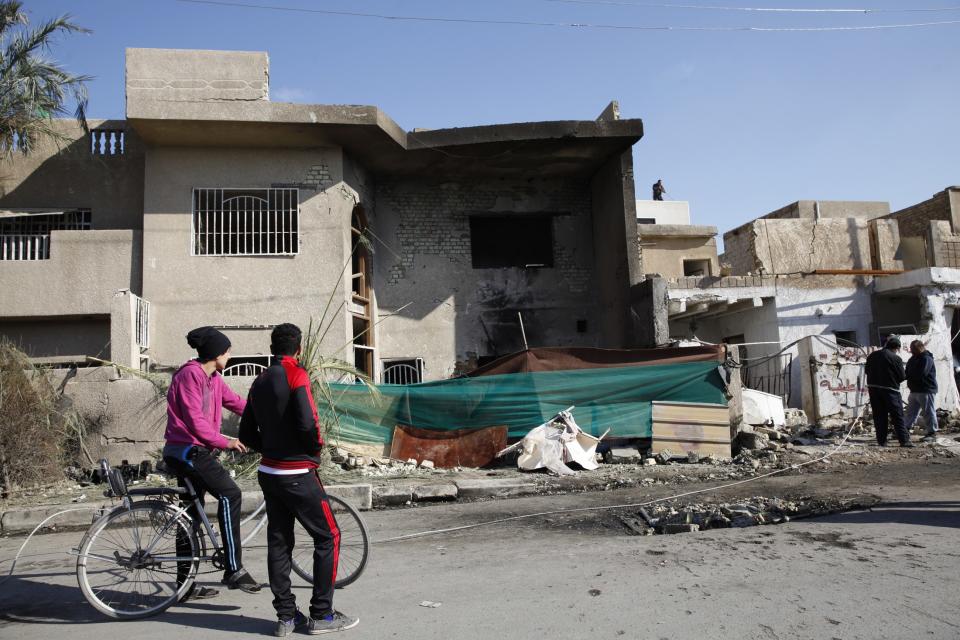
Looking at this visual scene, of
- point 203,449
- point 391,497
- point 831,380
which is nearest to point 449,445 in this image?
point 391,497

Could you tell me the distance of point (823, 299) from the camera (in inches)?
634

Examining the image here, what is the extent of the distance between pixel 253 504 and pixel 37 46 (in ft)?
35.1

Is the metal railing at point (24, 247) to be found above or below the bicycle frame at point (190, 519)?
above

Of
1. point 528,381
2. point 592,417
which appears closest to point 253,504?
point 528,381

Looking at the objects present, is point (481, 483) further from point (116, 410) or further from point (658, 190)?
point (658, 190)

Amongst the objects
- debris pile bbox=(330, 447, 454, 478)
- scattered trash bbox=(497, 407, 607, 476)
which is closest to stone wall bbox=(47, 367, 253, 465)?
debris pile bbox=(330, 447, 454, 478)

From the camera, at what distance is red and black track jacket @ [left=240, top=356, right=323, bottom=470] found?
3.56 m

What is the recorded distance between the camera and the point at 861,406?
40.7 feet

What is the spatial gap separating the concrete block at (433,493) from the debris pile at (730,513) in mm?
2626

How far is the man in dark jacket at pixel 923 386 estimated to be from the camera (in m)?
10.6

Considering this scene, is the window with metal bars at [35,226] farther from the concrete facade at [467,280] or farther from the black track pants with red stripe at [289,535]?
the black track pants with red stripe at [289,535]

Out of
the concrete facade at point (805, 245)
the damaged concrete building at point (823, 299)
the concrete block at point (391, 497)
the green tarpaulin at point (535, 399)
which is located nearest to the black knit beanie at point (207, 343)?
the concrete block at point (391, 497)

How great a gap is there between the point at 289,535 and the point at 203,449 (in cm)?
99

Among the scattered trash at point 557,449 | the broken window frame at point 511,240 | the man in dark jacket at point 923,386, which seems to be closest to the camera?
the scattered trash at point 557,449
